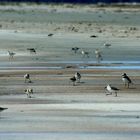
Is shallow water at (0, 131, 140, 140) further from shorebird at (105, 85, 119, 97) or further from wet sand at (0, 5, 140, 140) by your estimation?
shorebird at (105, 85, 119, 97)

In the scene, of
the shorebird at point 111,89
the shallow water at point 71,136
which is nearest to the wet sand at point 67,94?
the shallow water at point 71,136

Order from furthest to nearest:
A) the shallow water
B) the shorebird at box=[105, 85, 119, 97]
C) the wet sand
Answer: the shorebird at box=[105, 85, 119, 97], the wet sand, the shallow water

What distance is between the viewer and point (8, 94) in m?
25.2

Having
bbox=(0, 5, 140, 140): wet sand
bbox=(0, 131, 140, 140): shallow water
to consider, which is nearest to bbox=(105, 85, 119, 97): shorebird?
bbox=(0, 5, 140, 140): wet sand

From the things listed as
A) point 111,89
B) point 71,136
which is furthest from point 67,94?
point 71,136

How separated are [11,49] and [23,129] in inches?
883

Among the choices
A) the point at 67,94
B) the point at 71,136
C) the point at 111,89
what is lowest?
the point at 71,136

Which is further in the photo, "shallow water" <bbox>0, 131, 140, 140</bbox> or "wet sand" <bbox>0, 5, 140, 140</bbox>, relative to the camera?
"wet sand" <bbox>0, 5, 140, 140</bbox>

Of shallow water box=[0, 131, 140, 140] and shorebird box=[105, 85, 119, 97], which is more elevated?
shorebird box=[105, 85, 119, 97]

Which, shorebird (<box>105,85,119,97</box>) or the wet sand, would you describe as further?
shorebird (<box>105,85,119,97</box>)

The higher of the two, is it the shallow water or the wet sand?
the wet sand

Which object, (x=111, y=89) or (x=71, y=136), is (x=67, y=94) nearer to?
(x=111, y=89)

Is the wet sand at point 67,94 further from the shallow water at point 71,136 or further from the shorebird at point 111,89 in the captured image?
the shorebird at point 111,89

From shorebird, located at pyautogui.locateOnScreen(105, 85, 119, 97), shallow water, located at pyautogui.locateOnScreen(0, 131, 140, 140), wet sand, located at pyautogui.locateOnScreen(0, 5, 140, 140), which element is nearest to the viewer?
shallow water, located at pyautogui.locateOnScreen(0, 131, 140, 140)
